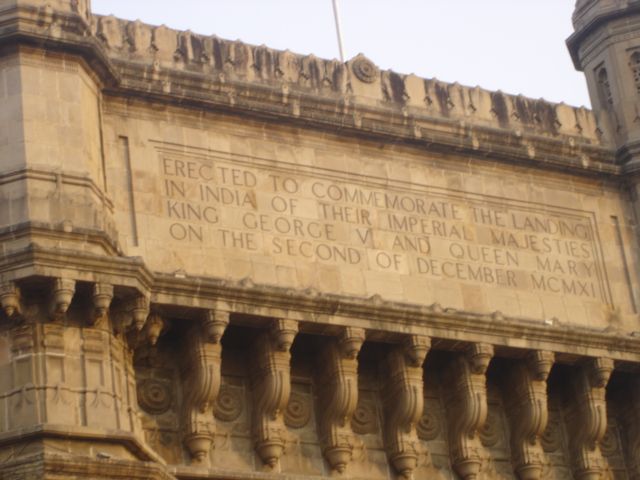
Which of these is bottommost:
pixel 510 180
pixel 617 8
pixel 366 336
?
pixel 366 336

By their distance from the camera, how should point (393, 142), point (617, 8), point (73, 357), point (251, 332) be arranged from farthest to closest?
1. point (617, 8)
2. point (393, 142)
3. point (251, 332)
4. point (73, 357)

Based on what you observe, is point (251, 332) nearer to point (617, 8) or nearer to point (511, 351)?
point (511, 351)

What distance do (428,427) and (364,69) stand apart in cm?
438

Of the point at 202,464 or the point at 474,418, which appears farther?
the point at 474,418

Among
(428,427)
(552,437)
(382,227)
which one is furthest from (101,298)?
(552,437)

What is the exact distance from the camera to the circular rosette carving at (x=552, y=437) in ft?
68.7

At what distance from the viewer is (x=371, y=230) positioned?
2061cm

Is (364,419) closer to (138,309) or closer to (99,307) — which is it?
(138,309)

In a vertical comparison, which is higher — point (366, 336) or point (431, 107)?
point (431, 107)

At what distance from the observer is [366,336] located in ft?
63.5

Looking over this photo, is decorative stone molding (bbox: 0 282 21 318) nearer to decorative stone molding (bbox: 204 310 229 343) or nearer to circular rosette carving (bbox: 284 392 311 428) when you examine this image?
decorative stone molding (bbox: 204 310 229 343)

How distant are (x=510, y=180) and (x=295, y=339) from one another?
4.07 meters

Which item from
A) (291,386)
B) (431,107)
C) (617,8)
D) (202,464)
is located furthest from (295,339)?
Answer: (617,8)

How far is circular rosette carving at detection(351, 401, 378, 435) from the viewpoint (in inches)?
777
